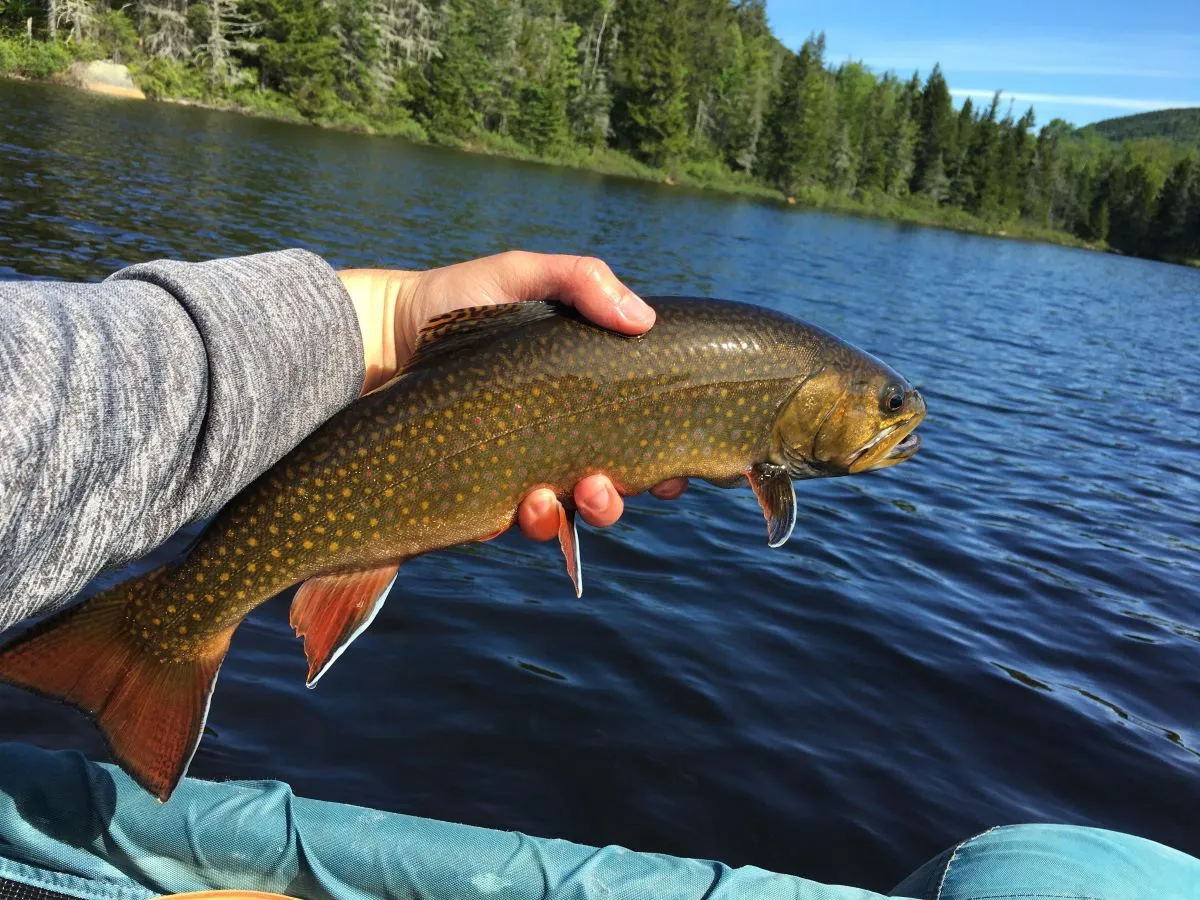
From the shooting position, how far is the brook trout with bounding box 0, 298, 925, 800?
2.61 metres

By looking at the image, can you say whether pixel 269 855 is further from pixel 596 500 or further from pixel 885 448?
pixel 885 448

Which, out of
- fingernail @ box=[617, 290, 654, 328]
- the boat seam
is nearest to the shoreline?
fingernail @ box=[617, 290, 654, 328]

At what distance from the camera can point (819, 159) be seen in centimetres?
10306

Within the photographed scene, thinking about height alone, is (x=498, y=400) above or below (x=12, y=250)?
above

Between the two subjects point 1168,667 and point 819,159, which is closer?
point 1168,667

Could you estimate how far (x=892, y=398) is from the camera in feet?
11.2

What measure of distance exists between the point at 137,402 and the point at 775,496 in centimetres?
218

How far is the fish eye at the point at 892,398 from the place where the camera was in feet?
11.2

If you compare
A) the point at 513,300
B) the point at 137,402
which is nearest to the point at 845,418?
the point at 513,300

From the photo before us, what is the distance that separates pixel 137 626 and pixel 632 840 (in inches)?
126

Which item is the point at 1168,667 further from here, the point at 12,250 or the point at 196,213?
the point at 196,213

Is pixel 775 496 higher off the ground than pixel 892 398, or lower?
lower

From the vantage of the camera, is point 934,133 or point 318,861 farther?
point 934,133

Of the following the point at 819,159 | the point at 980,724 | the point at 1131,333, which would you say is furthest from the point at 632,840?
the point at 819,159
